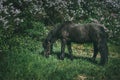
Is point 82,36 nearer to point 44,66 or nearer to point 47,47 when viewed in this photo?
point 47,47

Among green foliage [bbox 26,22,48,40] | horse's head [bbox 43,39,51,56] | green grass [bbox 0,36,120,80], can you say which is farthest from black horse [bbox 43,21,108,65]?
green foliage [bbox 26,22,48,40]

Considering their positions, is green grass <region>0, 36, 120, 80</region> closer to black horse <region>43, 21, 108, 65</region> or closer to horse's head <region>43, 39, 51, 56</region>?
horse's head <region>43, 39, 51, 56</region>

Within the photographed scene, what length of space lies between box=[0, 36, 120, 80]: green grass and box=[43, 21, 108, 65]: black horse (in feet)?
1.44

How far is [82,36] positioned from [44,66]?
2.10m

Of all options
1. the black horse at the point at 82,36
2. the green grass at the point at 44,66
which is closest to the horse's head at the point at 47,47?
the black horse at the point at 82,36

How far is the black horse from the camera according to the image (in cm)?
1539

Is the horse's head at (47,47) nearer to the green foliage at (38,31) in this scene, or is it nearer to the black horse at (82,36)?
the black horse at (82,36)

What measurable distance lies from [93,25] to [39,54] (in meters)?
2.56

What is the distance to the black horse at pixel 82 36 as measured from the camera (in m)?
15.4

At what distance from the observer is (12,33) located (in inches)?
682

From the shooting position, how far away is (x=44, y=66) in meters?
14.7

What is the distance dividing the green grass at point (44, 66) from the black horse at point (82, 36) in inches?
17.2

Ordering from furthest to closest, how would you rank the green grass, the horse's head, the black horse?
the horse's head → the black horse → the green grass

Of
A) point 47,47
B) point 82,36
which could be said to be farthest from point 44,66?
point 82,36
